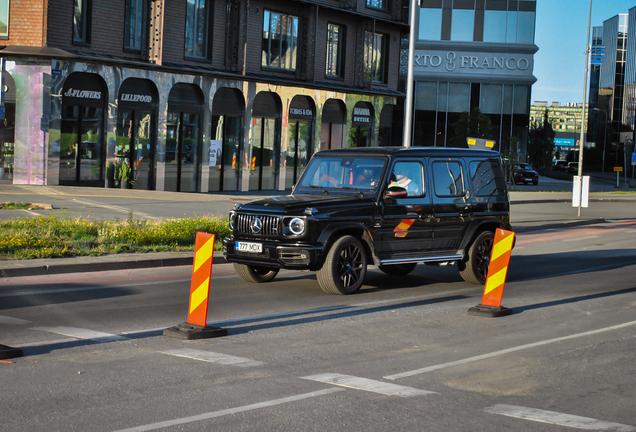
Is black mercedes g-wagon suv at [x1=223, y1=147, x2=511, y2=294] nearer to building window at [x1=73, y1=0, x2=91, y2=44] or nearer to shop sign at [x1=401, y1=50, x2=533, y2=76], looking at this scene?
building window at [x1=73, y1=0, x2=91, y2=44]

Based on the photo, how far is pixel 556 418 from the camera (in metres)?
5.52

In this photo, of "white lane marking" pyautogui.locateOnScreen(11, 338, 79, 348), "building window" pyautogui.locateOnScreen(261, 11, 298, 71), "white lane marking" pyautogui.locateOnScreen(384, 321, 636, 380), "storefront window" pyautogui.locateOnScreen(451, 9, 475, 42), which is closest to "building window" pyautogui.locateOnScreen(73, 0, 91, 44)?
"building window" pyautogui.locateOnScreen(261, 11, 298, 71)

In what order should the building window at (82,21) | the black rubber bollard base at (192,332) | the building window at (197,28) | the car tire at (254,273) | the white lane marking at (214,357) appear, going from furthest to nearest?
the building window at (197,28), the building window at (82,21), the car tire at (254,273), the black rubber bollard base at (192,332), the white lane marking at (214,357)

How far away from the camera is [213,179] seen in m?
33.6

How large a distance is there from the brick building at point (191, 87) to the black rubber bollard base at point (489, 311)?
20.6 meters

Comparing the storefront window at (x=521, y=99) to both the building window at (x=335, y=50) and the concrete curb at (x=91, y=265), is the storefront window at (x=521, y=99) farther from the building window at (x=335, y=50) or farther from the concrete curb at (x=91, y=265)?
the concrete curb at (x=91, y=265)

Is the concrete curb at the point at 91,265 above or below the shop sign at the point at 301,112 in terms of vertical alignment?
below

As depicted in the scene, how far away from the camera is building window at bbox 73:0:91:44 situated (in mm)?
27828

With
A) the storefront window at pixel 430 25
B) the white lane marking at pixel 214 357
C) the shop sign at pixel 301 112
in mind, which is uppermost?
the storefront window at pixel 430 25

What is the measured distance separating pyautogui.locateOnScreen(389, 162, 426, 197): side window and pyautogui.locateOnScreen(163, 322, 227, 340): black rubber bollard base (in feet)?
13.7

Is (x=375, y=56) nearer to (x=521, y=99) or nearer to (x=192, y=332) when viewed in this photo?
(x=521, y=99)

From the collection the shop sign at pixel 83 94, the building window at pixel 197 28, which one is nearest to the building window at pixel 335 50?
the building window at pixel 197 28

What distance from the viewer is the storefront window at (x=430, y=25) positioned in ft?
212

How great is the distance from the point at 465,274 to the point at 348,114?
27598mm
